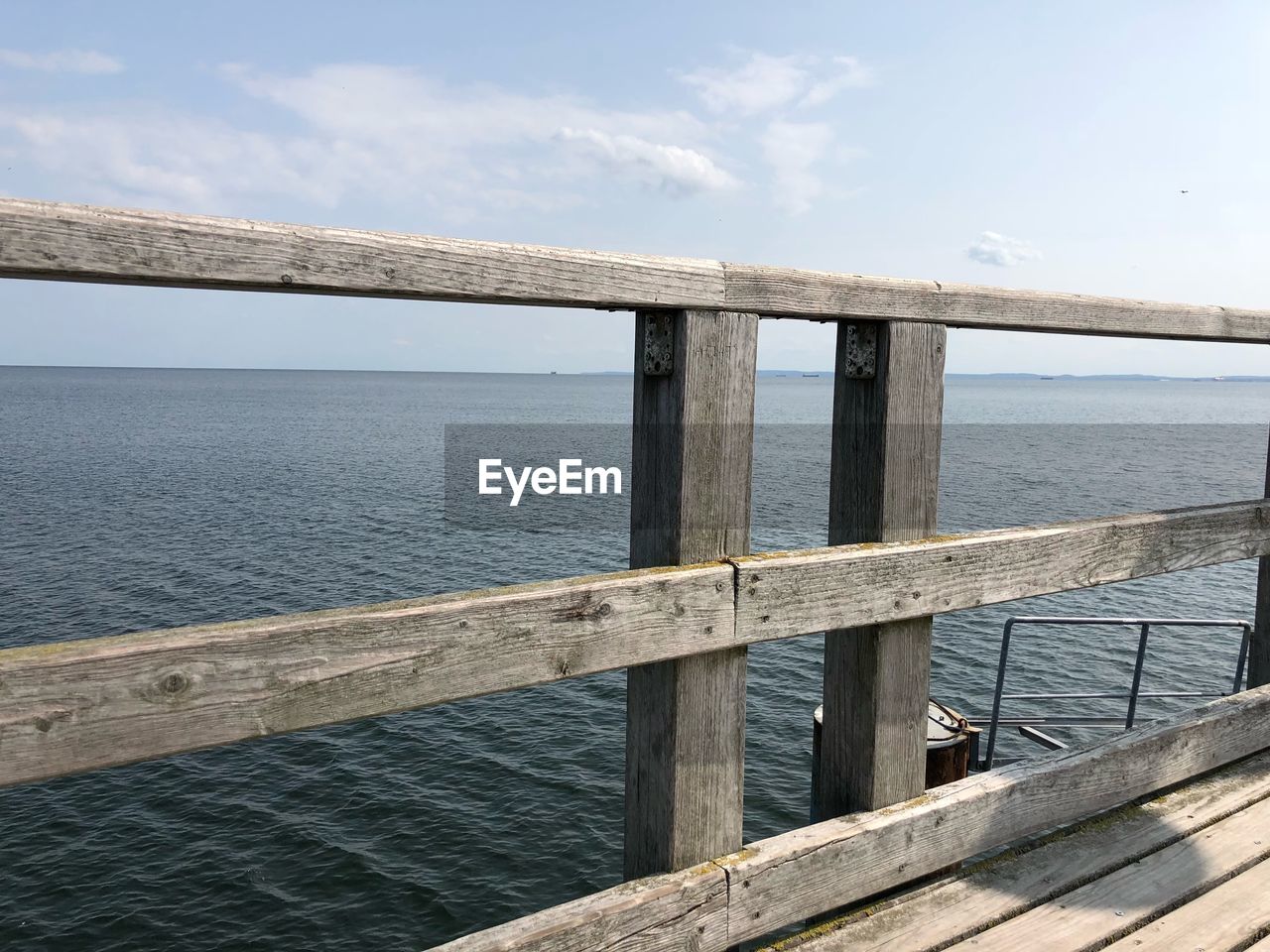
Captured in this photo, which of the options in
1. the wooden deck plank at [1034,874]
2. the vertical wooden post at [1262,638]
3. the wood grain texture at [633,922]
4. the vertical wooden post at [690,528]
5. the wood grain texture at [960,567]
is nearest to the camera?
the wood grain texture at [633,922]

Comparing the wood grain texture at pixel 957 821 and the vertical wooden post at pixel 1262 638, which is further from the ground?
the vertical wooden post at pixel 1262 638

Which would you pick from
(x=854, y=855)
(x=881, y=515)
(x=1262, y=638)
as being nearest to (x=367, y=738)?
(x=1262, y=638)

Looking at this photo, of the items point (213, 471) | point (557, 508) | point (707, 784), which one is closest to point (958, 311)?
point (707, 784)

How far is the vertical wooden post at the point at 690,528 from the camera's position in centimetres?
210

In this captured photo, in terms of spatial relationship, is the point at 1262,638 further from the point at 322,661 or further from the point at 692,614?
the point at 322,661

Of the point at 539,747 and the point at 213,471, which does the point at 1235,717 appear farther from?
the point at 213,471

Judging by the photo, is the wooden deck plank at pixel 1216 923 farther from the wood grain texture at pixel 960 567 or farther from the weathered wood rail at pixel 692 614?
the wood grain texture at pixel 960 567

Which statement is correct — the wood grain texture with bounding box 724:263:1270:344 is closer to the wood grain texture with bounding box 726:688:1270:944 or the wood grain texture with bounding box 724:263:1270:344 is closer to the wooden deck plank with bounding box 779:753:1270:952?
the wood grain texture with bounding box 726:688:1270:944

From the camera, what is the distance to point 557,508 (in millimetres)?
38938

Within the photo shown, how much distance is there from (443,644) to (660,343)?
2.68ft

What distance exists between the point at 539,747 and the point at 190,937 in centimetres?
565

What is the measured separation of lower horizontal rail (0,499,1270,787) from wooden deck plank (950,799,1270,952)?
87 centimetres

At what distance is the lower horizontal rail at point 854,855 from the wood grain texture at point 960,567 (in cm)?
57

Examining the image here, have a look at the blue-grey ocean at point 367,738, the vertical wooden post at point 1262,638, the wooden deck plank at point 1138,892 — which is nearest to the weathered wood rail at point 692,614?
the wooden deck plank at point 1138,892
